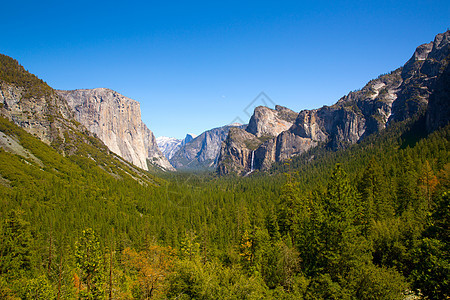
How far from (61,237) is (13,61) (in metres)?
194

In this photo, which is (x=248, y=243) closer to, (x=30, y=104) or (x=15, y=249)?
(x=15, y=249)

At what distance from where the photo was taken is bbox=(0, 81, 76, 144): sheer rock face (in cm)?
14916

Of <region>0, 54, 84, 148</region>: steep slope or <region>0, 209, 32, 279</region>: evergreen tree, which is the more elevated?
<region>0, 54, 84, 148</region>: steep slope

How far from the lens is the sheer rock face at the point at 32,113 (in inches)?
5873

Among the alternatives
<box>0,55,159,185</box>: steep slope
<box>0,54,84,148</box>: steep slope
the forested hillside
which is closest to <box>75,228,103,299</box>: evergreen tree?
the forested hillside

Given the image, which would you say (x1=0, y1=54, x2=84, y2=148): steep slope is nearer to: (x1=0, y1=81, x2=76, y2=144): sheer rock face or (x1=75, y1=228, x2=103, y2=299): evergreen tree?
(x1=0, y1=81, x2=76, y2=144): sheer rock face

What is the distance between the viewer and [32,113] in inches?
6230

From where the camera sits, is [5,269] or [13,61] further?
[13,61]

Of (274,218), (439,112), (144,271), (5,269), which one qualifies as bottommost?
(5,269)

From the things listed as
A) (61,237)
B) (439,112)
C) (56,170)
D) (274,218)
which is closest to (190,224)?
(61,237)

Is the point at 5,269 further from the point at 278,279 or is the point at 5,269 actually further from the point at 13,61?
the point at 13,61

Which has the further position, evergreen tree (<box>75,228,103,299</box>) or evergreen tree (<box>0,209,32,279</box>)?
evergreen tree (<box>0,209,32,279</box>)

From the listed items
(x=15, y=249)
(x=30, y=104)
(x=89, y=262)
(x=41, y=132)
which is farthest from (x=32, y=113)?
(x=89, y=262)

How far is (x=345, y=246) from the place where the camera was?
22.9 meters
